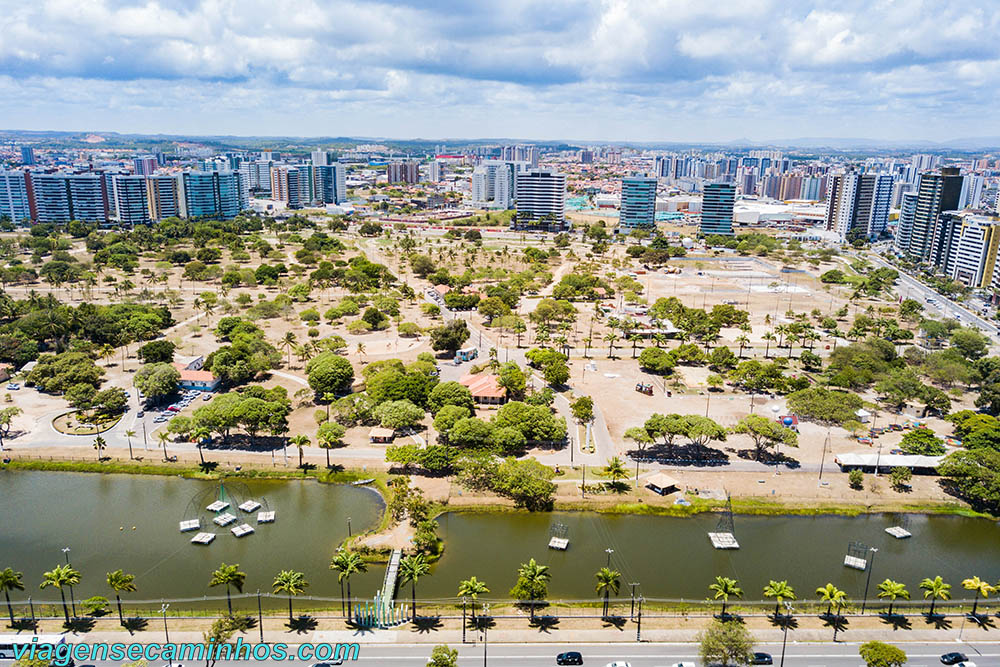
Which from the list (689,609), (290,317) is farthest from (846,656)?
(290,317)

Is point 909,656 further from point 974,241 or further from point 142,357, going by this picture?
point 974,241

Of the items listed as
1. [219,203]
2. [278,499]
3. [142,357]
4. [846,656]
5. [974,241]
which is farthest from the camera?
[219,203]

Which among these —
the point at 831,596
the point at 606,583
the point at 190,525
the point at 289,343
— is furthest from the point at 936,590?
the point at 289,343

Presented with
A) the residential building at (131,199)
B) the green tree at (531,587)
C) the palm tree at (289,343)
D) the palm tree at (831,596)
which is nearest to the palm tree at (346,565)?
the green tree at (531,587)

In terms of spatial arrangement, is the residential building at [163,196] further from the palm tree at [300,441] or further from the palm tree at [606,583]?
the palm tree at [606,583]

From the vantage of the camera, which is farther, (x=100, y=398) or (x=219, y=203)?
(x=219, y=203)

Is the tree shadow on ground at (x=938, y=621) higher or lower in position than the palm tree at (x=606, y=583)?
lower

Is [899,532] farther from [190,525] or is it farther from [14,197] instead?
[14,197]
